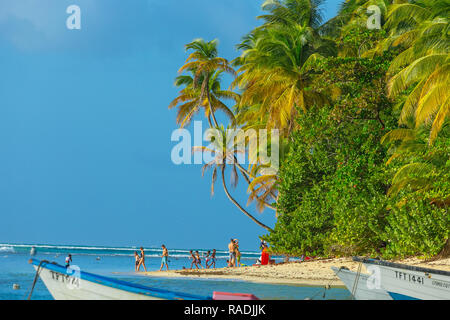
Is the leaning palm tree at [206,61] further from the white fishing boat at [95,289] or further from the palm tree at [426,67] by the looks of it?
the white fishing boat at [95,289]

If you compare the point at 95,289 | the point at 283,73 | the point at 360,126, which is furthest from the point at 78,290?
the point at 283,73

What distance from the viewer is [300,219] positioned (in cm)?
2306

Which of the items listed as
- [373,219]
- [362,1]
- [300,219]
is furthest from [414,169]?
[362,1]

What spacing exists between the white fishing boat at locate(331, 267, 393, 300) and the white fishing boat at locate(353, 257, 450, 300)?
0.23 meters

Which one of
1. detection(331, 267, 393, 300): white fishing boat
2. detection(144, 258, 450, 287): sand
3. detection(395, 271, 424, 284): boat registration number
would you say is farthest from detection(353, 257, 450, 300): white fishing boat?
detection(144, 258, 450, 287): sand

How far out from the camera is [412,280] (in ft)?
36.6

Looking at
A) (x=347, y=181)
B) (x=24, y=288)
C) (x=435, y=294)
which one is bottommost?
(x=24, y=288)

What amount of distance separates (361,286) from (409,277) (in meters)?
1.39

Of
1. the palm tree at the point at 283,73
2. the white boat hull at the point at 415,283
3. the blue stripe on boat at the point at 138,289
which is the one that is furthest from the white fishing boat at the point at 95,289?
the palm tree at the point at 283,73

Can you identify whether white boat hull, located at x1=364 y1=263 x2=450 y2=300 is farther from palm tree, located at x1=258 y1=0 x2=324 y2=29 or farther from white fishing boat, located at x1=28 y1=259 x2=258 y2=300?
palm tree, located at x1=258 y1=0 x2=324 y2=29

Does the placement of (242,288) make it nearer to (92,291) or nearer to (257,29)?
(92,291)

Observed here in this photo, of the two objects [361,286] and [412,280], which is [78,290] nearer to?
[361,286]

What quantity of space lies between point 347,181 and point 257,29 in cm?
1499

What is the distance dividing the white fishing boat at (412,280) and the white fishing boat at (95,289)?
454 centimetres
